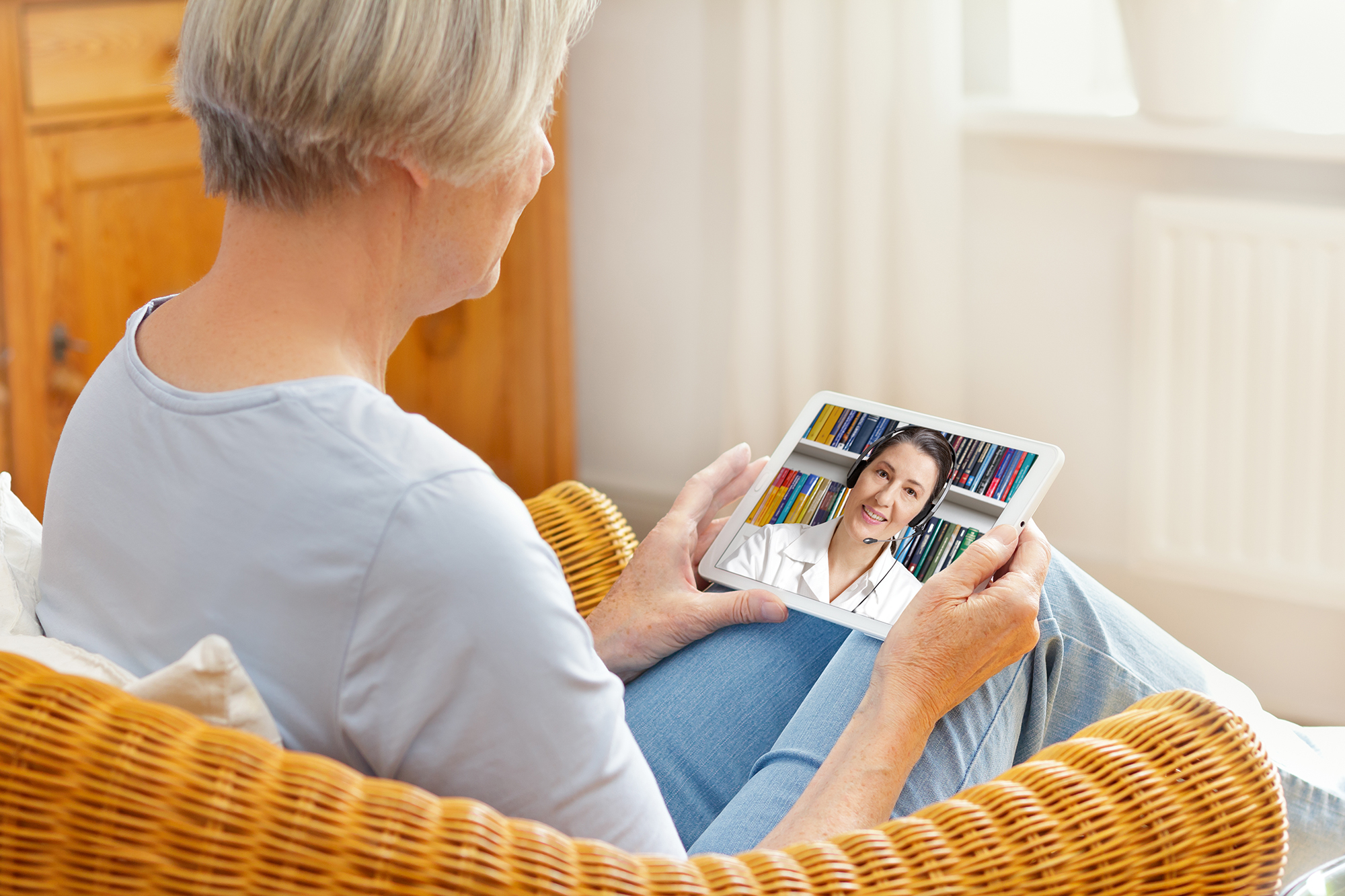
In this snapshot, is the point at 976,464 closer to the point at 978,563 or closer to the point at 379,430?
the point at 978,563

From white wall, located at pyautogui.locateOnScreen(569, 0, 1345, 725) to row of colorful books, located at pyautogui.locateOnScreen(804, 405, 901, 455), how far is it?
1078 millimetres

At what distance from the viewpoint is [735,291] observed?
2.27 m

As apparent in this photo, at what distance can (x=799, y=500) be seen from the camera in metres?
1.09

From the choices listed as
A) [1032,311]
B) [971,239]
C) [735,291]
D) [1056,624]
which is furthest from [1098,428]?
[1056,624]

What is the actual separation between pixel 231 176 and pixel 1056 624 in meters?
0.68

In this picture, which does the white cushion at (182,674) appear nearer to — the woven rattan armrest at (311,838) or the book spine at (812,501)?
the woven rattan armrest at (311,838)

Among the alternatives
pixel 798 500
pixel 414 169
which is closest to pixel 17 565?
pixel 414 169

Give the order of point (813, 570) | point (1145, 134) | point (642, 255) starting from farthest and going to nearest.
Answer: point (642, 255), point (1145, 134), point (813, 570)

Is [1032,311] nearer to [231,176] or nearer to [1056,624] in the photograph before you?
[1056,624]

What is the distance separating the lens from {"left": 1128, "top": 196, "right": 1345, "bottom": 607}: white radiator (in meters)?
1.77

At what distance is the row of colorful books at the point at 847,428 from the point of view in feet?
3.57

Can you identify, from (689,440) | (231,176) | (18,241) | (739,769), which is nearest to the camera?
(231,176)

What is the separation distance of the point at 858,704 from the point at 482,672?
0.39 m

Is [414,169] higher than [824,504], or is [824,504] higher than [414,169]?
[414,169]
